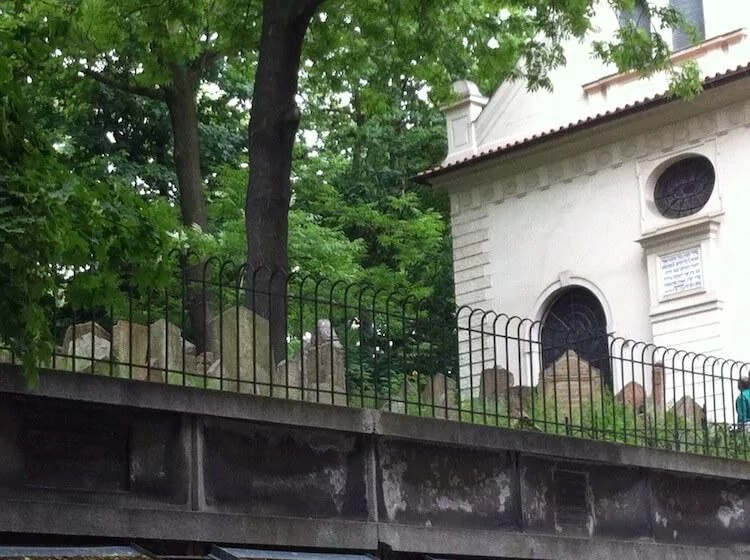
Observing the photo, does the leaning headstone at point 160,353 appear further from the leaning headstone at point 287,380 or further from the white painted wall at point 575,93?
the white painted wall at point 575,93

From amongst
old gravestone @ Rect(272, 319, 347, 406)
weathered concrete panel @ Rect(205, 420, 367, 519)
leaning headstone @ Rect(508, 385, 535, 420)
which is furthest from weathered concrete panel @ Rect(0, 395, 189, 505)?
leaning headstone @ Rect(508, 385, 535, 420)

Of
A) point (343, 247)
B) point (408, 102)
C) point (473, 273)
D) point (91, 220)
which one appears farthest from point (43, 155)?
point (408, 102)

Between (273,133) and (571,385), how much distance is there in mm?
3242

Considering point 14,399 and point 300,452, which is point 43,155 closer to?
point 14,399

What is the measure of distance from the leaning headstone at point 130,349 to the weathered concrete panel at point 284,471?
55cm

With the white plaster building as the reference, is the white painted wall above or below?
above

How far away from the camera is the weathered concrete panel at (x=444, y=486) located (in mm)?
11812

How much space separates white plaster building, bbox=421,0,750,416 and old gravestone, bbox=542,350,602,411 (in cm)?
1095

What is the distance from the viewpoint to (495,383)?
13078 mm

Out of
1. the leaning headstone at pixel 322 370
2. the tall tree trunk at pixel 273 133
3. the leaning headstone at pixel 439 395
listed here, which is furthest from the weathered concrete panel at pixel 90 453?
the tall tree trunk at pixel 273 133

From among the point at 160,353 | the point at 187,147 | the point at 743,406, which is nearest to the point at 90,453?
the point at 160,353

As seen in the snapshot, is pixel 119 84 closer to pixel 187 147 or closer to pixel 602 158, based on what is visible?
pixel 187 147

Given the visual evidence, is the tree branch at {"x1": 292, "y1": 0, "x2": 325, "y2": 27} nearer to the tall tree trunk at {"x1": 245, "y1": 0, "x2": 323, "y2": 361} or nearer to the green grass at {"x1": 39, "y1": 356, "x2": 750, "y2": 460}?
the tall tree trunk at {"x1": 245, "y1": 0, "x2": 323, "y2": 361}

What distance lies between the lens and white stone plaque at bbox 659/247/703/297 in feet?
91.3
